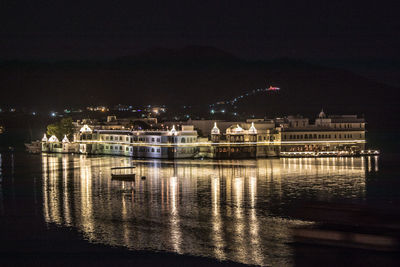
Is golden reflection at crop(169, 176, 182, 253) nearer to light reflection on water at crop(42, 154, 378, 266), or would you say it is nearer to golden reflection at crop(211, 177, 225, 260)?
light reflection on water at crop(42, 154, 378, 266)

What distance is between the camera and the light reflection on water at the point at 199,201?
20.1 m

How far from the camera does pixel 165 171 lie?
136ft

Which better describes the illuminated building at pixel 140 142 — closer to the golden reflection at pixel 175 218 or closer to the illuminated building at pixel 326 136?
the illuminated building at pixel 326 136

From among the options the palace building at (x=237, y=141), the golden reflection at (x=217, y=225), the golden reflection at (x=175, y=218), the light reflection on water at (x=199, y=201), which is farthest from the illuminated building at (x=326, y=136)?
the golden reflection at (x=217, y=225)

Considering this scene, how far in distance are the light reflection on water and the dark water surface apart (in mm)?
36

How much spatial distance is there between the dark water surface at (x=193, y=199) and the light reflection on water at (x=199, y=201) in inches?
1.4

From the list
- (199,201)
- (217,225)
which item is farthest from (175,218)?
(199,201)

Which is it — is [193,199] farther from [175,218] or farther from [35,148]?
[35,148]

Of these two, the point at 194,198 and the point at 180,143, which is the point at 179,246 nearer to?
the point at 194,198

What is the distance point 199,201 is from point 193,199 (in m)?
0.60

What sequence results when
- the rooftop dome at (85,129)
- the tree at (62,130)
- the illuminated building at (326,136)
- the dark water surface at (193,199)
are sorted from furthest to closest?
1. the tree at (62,130)
2. the rooftop dome at (85,129)
3. the illuminated building at (326,136)
4. the dark water surface at (193,199)

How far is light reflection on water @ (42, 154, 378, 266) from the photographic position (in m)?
20.1

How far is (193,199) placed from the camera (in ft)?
94.2

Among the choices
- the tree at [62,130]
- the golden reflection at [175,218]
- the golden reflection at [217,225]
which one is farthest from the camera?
the tree at [62,130]
